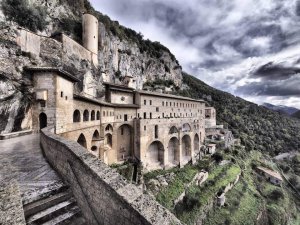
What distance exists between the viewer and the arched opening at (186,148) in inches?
1378

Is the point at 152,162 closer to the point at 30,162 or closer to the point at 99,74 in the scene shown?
the point at 99,74

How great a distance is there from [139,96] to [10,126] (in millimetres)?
17290

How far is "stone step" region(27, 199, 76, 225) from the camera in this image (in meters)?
3.82

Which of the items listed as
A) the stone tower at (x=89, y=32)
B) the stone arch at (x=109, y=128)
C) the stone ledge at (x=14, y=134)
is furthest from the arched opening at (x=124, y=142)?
the stone tower at (x=89, y=32)

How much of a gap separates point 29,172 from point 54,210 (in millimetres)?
2496

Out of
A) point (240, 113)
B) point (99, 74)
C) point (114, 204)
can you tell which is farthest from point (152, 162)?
point (240, 113)

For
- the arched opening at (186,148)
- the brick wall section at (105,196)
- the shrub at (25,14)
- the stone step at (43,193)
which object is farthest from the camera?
the arched opening at (186,148)

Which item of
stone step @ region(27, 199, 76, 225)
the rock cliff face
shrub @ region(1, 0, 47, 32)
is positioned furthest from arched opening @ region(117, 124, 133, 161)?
stone step @ region(27, 199, 76, 225)

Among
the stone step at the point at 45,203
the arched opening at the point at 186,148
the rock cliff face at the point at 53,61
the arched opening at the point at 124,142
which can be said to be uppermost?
the rock cliff face at the point at 53,61

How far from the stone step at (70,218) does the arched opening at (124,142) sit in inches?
811

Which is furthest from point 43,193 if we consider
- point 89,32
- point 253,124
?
point 253,124

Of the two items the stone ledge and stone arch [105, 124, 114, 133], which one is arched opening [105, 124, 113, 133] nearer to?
stone arch [105, 124, 114, 133]

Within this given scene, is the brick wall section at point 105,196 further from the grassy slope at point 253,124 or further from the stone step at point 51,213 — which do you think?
the grassy slope at point 253,124

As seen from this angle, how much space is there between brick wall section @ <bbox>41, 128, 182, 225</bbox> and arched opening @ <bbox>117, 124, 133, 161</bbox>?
19766mm
